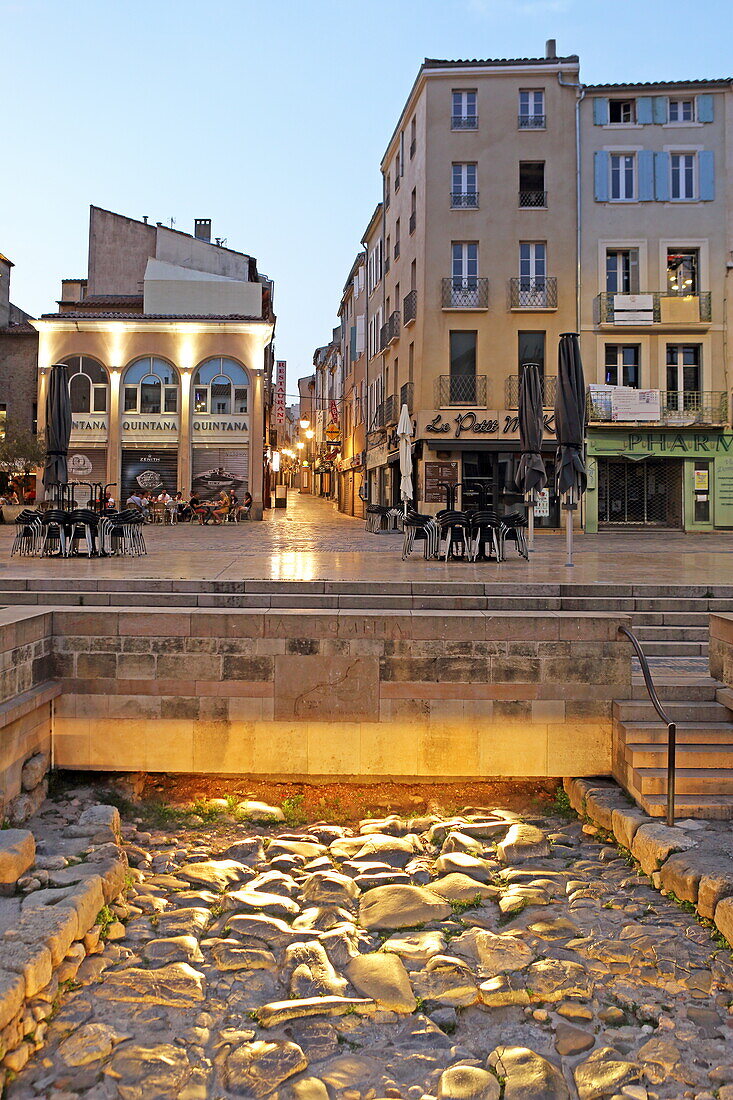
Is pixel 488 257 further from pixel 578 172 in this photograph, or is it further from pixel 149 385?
pixel 149 385

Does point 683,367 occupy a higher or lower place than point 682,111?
lower

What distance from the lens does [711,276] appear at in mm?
27016

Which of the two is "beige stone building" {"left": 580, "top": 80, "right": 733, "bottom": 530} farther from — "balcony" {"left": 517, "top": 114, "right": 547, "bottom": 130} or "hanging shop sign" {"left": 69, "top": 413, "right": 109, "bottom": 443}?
"hanging shop sign" {"left": 69, "top": 413, "right": 109, "bottom": 443}

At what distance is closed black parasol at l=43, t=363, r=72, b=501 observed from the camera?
1484cm

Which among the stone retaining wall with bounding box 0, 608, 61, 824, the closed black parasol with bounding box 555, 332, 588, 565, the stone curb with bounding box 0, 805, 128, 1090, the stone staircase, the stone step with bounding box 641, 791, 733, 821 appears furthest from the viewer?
the closed black parasol with bounding box 555, 332, 588, 565

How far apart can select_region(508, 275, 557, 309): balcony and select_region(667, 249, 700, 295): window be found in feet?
12.6

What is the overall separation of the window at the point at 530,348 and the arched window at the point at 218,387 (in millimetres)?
10478

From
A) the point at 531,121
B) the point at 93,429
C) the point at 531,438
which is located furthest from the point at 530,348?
the point at 93,429

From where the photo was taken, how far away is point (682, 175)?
27.4m

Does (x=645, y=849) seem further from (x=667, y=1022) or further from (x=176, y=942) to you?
(x=176, y=942)

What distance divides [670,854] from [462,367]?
77.8 ft

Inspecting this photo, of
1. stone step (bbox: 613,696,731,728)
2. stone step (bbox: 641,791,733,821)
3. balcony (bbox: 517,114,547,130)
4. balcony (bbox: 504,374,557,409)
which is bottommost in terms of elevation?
stone step (bbox: 641,791,733,821)

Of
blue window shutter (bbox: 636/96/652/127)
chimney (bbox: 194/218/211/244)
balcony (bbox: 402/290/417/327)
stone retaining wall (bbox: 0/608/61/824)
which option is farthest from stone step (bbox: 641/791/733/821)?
chimney (bbox: 194/218/211/244)

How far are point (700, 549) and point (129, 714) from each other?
43.9ft
